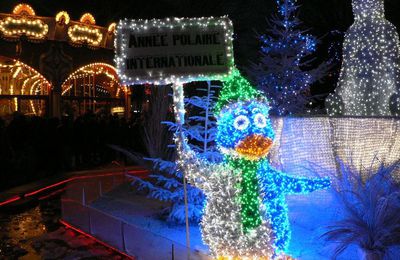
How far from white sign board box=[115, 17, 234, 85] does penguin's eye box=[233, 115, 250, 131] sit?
2.16 ft

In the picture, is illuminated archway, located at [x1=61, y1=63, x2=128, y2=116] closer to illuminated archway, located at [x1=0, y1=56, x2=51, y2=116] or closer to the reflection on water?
illuminated archway, located at [x1=0, y1=56, x2=51, y2=116]

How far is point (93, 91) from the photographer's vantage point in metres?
24.4

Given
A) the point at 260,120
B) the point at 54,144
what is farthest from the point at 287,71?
the point at 260,120

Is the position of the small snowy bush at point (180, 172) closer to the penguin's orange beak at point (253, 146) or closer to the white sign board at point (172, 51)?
the white sign board at point (172, 51)

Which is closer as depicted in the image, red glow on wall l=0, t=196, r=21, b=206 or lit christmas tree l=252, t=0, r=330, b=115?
red glow on wall l=0, t=196, r=21, b=206

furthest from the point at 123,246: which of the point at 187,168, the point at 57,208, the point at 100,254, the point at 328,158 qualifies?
the point at 57,208

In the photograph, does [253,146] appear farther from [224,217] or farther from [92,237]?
[92,237]

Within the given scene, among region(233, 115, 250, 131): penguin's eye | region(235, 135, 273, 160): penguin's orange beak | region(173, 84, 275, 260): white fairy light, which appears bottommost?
region(173, 84, 275, 260): white fairy light

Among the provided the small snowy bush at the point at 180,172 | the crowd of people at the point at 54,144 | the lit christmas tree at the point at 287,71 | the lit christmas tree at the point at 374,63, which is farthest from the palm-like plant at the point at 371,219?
the crowd of people at the point at 54,144

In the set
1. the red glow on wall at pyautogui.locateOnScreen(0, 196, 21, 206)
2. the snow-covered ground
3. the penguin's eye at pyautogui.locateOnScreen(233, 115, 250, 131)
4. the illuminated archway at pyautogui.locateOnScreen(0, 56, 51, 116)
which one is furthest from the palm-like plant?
the illuminated archway at pyautogui.locateOnScreen(0, 56, 51, 116)

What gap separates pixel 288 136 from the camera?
26.7ft

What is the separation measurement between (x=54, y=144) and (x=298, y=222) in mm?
9947

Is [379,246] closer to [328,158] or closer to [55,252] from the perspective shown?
[328,158]

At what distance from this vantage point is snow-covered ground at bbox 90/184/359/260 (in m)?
6.72
